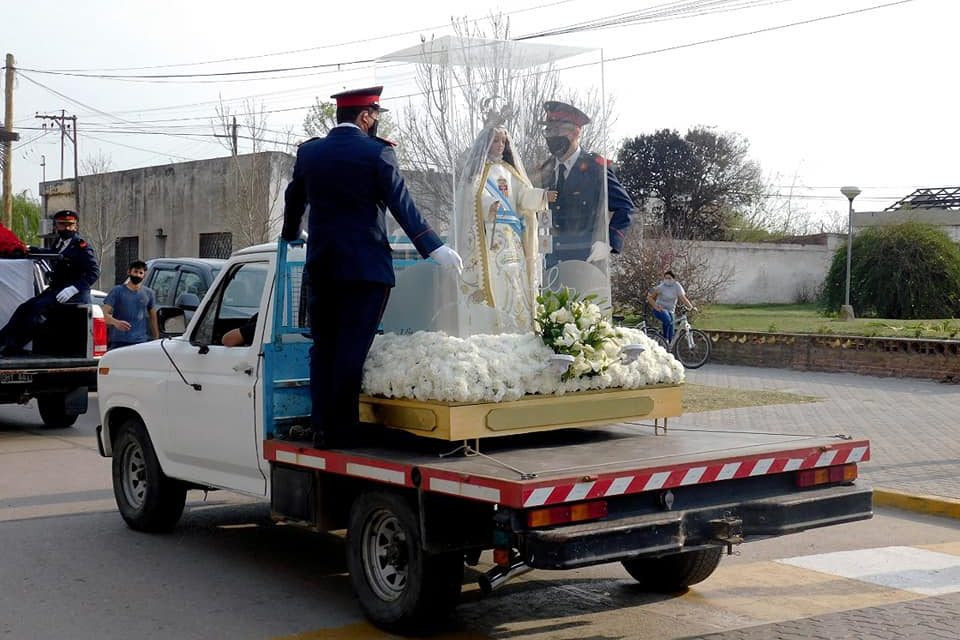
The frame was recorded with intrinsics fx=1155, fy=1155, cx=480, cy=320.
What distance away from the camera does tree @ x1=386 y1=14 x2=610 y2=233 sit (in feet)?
23.5

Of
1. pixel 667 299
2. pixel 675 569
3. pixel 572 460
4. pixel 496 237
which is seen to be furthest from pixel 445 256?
pixel 667 299

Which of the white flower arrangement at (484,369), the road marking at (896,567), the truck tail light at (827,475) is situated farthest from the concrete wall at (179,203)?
the truck tail light at (827,475)

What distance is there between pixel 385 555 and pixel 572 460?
3.51ft

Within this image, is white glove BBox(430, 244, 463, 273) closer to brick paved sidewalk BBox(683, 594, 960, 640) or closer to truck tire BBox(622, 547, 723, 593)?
truck tire BBox(622, 547, 723, 593)

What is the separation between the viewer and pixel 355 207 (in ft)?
20.4

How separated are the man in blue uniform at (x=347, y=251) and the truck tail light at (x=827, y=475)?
2100 millimetres

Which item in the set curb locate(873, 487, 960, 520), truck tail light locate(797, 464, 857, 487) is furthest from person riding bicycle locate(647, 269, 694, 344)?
truck tail light locate(797, 464, 857, 487)

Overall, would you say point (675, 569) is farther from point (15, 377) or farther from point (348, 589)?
point (15, 377)

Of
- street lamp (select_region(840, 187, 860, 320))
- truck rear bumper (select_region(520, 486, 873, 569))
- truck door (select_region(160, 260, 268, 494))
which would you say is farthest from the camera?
street lamp (select_region(840, 187, 860, 320))

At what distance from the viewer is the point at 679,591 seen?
21.9 feet

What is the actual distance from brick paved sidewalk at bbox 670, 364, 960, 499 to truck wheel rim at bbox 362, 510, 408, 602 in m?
2.55

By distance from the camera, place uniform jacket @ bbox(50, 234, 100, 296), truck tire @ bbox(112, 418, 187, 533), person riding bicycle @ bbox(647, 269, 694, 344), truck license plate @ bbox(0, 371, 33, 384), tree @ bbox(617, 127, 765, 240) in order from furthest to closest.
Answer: tree @ bbox(617, 127, 765, 240), person riding bicycle @ bbox(647, 269, 694, 344), uniform jacket @ bbox(50, 234, 100, 296), truck license plate @ bbox(0, 371, 33, 384), truck tire @ bbox(112, 418, 187, 533)

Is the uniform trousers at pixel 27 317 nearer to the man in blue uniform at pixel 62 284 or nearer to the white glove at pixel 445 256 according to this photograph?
the man in blue uniform at pixel 62 284

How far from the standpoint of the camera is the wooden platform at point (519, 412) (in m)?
5.71
